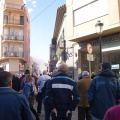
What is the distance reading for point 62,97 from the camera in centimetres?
484

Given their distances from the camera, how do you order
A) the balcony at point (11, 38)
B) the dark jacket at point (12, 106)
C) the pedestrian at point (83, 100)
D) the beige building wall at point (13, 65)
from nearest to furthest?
the dark jacket at point (12, 106)
the pedestrian at point (83, 100)
the beige building wall at point (13, 65)
the balcony at point (11, 38)

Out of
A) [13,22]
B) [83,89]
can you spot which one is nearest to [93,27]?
[83,89]

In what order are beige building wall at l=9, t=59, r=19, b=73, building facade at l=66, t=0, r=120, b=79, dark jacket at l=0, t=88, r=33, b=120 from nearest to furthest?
dark jacket at l=0, t=88, r=33, b=120, building facade at l=66, t=0, r=120, b=79, beige building wall at l=9, t=59, r=19, b=73

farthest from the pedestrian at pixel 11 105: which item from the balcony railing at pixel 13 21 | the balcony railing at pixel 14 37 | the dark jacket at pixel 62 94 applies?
the balcony railing at pixel 13 21

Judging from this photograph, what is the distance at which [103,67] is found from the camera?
15.9 feet

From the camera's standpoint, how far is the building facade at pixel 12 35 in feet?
149

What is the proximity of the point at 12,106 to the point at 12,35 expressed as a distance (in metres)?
44.6

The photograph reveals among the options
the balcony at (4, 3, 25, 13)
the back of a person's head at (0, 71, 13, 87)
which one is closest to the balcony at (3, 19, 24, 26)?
the balcony at (4, 3, 25, 13)

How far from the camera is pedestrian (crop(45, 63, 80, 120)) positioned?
4848mm

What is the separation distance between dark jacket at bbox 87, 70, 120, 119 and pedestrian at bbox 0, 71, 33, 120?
A: 201 cm

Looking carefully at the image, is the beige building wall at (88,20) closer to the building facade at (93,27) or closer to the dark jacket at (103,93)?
the building facade at (93,27)

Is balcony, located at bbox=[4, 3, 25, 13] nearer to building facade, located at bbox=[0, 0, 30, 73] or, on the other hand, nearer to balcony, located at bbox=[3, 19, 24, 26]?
building facade, located at bbox=[0, 0, 30, 73]

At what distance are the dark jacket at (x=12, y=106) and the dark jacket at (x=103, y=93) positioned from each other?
201 centimetres

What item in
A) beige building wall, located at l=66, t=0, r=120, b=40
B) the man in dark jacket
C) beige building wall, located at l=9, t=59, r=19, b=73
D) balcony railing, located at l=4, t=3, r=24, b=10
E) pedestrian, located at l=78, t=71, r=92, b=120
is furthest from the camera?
balcony railing, located at l=4, t=3, r=24, b=10
